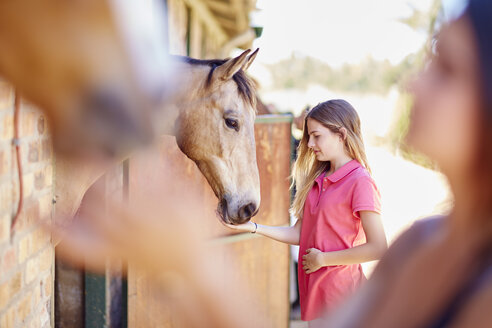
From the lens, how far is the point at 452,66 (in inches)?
24.0

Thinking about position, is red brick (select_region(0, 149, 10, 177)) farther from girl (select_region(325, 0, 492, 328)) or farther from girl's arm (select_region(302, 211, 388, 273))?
girl's arm (select_region(302, 211, 388, 273))

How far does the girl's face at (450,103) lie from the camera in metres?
0.58

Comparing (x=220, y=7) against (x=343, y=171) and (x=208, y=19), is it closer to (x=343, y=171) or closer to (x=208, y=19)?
(x=208, y=19)

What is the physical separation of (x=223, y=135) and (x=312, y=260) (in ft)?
2.22

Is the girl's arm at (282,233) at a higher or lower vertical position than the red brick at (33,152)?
lower

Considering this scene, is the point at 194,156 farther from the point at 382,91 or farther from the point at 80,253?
the point at 382,91

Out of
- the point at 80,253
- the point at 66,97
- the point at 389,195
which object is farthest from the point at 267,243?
the point at 389,195

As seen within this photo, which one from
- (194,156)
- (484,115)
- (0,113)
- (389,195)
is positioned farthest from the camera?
(389,195)

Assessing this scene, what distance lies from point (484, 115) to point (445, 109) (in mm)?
50

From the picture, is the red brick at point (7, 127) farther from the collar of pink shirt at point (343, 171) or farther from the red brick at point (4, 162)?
the collar of pink shirt at point (343, 171)

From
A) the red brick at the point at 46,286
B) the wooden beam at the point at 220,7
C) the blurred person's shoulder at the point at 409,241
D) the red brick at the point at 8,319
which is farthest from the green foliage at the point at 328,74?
the blurred person's shoulder at the point at 409,241

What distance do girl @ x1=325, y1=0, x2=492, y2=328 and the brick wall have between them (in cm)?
70

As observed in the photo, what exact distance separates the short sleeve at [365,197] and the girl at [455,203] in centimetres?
138

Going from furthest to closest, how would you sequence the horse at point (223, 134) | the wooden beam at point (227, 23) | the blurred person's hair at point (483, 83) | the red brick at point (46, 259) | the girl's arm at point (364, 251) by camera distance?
the wooden beam at point (227, 23), the horse at point (223, 134), the girl's arm at point (364, 251), the red brick at point (46, 259), the blurred person's hair at point (483, 83)
